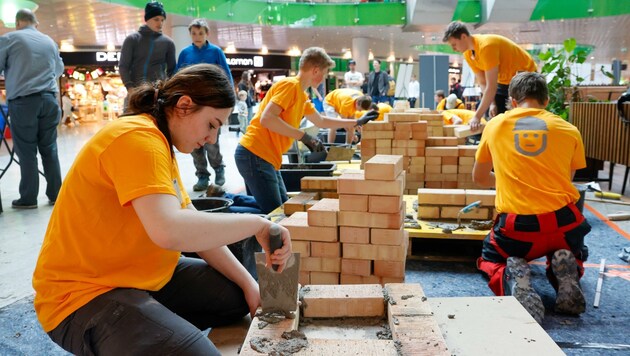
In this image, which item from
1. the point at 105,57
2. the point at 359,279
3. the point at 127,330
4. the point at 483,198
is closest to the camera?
the point at 127,330

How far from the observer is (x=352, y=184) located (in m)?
2.73

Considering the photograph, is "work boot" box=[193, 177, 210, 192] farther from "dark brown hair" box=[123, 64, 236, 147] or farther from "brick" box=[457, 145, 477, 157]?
"dark brown hair" box=[123, 64, 236, 147]

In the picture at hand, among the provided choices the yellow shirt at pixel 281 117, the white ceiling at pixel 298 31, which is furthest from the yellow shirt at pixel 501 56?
the white ceiling at pixel 298 31

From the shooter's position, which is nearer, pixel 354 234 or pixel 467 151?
pixel 354 234

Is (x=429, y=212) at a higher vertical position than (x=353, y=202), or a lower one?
lower

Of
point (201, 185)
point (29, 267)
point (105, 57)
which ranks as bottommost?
point (201, 185)

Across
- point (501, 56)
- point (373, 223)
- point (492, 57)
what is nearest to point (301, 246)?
point (373, 223)

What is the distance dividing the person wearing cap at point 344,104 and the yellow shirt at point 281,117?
13.5ft

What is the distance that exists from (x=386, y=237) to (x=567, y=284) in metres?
0.99

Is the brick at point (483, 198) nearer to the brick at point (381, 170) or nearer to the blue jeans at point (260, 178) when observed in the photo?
the brick at point (381, 170)

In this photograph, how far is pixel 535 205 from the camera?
9.16 feet

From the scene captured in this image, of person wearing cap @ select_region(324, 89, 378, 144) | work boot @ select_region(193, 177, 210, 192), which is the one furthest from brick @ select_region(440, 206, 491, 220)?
person wearing cap @ select_region(324, 89, 378, 144)

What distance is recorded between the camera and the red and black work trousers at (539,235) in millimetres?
2760

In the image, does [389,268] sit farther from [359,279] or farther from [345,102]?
[345,102]
